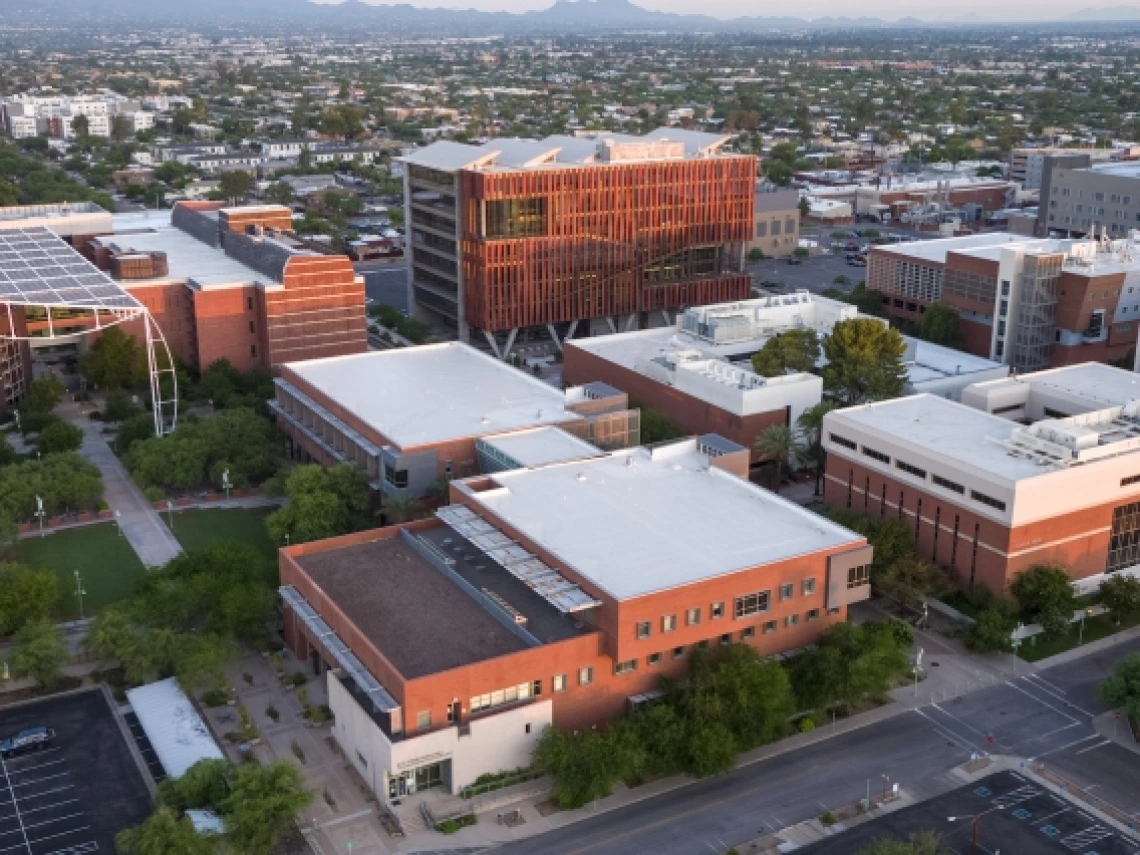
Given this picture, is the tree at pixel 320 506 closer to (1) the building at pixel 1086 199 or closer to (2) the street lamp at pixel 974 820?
(2) the street lamp at pixel 974 820

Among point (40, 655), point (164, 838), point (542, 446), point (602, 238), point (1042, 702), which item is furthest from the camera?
point (602, 238)

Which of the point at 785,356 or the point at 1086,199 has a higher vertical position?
the point at 1086,199

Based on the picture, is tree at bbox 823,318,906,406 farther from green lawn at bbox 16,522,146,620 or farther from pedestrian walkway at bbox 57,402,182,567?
green lawn at bbox 16,522,146,620

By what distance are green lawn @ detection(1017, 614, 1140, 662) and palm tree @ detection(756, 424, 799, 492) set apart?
55.9 ft

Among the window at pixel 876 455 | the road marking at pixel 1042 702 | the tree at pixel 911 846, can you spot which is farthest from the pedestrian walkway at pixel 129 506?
the road marking at pixel 1042 702

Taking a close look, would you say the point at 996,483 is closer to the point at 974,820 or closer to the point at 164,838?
the point at 974,820

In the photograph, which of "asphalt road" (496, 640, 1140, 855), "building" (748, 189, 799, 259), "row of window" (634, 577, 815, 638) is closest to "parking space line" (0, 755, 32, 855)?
"asphalt road" (496, 640, 1140, 855)

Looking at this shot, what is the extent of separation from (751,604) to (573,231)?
51.9m

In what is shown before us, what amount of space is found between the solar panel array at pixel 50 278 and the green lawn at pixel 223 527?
1570 centimetres

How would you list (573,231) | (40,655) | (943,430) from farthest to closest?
(573,231) < (943,430) < (40,655)

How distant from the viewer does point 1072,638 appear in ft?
176

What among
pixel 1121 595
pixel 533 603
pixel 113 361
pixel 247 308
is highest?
pixel 247 308

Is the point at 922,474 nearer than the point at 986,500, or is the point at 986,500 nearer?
the point at 986,500

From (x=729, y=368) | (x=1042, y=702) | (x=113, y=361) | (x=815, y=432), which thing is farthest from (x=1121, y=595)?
(x=113, y=361)
